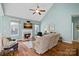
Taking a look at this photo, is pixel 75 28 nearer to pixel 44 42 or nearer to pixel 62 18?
pixel 62 18

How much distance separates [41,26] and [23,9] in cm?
52

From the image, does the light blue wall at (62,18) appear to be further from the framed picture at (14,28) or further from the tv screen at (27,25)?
the framed picture at (14,28)

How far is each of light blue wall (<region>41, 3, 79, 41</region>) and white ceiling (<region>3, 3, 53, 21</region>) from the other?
122 mm

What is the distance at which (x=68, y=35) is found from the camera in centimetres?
288

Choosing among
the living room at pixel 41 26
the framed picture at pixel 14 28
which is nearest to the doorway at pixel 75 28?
the living room at pixel 41 26

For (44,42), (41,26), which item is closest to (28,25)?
(41,26)

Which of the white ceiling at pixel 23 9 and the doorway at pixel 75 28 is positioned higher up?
the white ceiling at pixel 23 9

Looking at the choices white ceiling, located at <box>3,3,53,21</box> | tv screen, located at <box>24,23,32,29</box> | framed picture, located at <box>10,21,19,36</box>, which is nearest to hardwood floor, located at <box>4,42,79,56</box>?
framed picture, located at <box>10,21,19,36</box>

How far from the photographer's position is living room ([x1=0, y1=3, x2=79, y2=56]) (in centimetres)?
284

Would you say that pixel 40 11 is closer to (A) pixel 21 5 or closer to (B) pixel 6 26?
(A) pixel 21 5

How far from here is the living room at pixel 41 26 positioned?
2.84m

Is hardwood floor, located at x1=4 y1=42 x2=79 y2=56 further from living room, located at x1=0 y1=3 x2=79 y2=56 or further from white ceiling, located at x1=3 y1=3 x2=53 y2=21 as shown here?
white ceiling, located at x1=3 y1=3 x2=53 y2=21

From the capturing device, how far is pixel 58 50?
2.85m

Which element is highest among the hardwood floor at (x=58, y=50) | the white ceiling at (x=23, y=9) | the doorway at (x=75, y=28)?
the white ceiling at (x=23, y=9)
